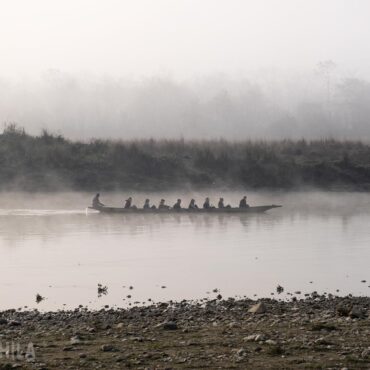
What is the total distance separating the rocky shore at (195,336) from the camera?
463 inches

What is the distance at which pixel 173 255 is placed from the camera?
2927cm

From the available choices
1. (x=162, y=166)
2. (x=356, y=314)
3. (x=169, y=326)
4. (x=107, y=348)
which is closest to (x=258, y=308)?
(x=356, y=314)

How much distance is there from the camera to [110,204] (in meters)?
60.5

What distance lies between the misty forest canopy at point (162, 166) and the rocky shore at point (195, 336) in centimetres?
4815

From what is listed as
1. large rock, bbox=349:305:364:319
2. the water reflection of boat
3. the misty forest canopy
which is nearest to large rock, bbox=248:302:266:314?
large rock, bbox=349:305:364:319

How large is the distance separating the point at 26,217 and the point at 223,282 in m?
27.7

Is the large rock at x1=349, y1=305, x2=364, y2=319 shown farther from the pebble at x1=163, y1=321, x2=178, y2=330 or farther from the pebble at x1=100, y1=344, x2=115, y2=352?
the pebble at x1=100, y1=344, x2=115, y2=352

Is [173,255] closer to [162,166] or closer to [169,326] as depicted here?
[169,326]

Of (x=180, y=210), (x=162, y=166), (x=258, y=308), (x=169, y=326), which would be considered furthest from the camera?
(x=162, y=166)

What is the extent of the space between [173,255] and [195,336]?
1549 centimetres

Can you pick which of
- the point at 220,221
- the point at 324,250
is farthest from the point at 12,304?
the point at 220,221

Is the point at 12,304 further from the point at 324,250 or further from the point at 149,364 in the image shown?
the point at 324,250

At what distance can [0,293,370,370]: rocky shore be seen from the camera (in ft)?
38.6

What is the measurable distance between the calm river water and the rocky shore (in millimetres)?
2463
